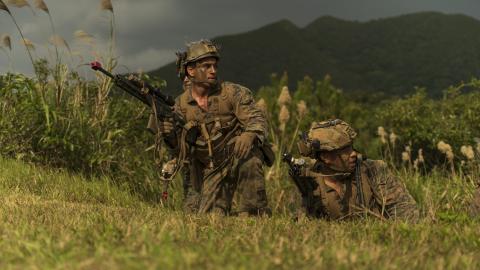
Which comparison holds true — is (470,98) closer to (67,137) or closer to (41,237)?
(67,137)

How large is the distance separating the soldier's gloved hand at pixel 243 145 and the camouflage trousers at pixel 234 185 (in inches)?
13.7

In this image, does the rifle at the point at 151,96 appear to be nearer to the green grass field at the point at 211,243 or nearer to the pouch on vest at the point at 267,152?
the pouch on vest at the point at 267,152

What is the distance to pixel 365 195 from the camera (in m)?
4.91

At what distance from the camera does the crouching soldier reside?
15.8 ft

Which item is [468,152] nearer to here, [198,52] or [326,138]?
[326,138]

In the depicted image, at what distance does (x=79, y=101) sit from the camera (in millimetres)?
7250

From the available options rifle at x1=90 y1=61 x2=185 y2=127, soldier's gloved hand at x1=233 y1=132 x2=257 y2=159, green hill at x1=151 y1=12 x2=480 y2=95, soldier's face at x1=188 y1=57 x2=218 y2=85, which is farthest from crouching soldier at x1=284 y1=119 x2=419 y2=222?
green hill at x1=151 y1=12 x2=480 y2=95

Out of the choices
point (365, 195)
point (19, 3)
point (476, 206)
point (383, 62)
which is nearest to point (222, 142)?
point (365, 195)

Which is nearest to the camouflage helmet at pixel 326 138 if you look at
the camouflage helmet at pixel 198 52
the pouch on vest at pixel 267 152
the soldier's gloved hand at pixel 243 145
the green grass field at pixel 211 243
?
the soldier's gloved hand at pixel 243 145

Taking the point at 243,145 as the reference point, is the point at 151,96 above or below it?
above

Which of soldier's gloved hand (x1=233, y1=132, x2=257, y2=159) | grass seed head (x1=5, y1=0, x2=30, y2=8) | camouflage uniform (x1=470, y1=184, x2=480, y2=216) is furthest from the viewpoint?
grass seed head (x1=5, y1=0, x2=30, y2=8)

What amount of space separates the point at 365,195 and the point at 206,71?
1.97m

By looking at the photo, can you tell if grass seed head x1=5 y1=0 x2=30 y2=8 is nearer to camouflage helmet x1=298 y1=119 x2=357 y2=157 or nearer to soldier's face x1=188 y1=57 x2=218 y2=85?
soldier's face x1=188 y1=57 x2=218 y2=85

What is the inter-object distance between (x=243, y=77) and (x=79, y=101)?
16147 centimetres
